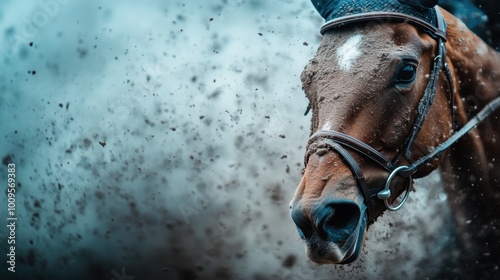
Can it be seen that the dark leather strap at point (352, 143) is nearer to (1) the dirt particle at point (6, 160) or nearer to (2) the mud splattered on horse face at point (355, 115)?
(2) the mud splattered on horse face at point (355, 115)

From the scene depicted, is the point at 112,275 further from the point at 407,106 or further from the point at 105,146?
the point at 407,106

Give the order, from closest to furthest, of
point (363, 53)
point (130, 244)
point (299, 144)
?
point (363, 53) < point (299, 144) < point (130, 244)

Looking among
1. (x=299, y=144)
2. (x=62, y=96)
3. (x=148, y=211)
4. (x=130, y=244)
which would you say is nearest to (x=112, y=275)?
(x=130, y=244)

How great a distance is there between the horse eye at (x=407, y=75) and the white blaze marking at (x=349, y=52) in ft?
0.52

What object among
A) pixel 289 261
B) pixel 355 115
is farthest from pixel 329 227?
pixel 289 261

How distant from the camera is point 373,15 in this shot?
214 centimetres

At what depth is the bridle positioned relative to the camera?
1.97 meters

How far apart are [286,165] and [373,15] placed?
173 centimetres

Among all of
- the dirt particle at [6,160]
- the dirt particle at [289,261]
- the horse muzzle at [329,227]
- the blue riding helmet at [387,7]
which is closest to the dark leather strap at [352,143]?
the horse muzzle at [329,227]

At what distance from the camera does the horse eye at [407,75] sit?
207 cm

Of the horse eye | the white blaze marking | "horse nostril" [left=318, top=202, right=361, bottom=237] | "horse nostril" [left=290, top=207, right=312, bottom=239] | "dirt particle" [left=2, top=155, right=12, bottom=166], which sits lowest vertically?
"horse nostril" [left=318, top=202, right=361, bottom=237]

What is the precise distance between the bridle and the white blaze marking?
0.26ft

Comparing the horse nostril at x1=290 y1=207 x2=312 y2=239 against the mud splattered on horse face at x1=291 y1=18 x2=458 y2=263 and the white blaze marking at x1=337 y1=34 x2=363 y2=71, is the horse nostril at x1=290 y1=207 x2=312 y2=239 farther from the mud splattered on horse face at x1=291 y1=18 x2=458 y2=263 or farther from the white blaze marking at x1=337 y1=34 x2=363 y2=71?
the white blaze marking at x1=337 y1=34 x2=363 y2=71

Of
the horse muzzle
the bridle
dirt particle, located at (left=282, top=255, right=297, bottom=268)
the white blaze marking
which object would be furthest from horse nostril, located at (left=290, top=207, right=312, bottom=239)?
dirt particle, located at (left=282, top=255, right=297, bottom=268)
